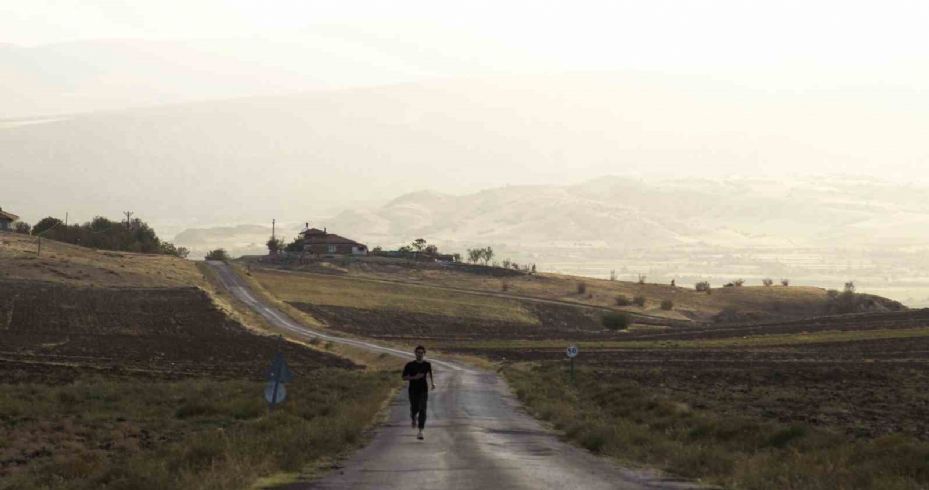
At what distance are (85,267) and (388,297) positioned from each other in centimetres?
3651

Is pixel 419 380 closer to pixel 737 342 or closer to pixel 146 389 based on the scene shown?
pixel 146 389

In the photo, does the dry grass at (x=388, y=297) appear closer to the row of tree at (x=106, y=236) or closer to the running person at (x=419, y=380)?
the row of tree at (x=106, y=236)

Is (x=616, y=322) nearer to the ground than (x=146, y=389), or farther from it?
farther from it

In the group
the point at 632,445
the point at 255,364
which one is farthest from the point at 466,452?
the point at 255,364

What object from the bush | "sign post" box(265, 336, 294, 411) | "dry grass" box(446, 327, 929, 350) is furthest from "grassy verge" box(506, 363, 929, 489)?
the bush

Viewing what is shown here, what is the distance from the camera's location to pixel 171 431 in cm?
3653

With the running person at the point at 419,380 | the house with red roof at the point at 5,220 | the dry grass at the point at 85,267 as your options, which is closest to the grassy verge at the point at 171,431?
the running person at the point at 419,380

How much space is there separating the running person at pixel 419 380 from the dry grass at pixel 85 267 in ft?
313

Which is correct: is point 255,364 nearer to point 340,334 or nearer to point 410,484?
point 340,334

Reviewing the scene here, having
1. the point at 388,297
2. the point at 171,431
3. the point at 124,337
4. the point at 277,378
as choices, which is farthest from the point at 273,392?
the point at 388,297

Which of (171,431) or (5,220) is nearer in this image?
(171,431)

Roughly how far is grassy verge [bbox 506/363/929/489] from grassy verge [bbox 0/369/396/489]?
631 centimetres

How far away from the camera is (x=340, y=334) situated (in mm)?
114875

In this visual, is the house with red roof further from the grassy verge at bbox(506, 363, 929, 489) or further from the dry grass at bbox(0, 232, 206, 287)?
the grassy verge at bbox(506, 363, 929, 489)
